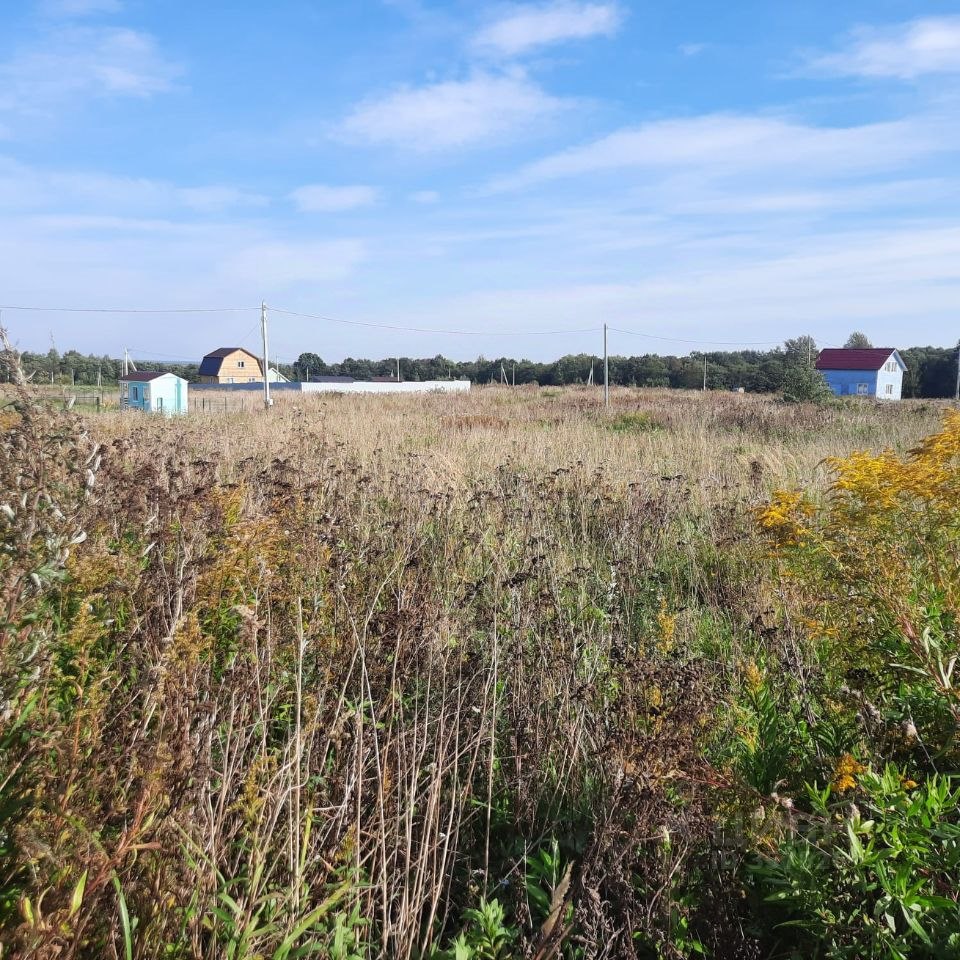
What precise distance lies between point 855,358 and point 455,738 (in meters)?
58.5

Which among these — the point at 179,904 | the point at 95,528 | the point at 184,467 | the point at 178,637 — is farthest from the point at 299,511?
the point at 179,904

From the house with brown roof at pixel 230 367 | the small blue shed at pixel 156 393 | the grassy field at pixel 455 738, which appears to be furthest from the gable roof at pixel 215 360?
the grassy field at pixel 455 738

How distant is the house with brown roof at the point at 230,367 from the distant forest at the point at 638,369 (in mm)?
2332

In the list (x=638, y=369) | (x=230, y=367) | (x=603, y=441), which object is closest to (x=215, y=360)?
(x=230, y=367)

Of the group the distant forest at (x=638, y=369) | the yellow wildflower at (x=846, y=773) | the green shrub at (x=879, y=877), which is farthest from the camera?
the distant forest at (x=638, y=369)

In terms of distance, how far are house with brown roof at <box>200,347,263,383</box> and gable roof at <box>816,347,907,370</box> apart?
153 feet

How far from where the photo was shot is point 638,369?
63000mm

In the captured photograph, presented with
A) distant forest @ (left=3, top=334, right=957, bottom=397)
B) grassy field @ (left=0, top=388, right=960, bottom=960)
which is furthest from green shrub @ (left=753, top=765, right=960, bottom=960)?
distant forest @ (left=3, top=334, right=957, bottom=397)

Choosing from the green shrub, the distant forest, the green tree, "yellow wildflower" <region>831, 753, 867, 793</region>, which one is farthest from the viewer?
the distant forest

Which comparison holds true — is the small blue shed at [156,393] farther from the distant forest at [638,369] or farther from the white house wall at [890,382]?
the white house wall at [890,382]

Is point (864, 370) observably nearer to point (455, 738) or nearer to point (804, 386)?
point (804, 386)

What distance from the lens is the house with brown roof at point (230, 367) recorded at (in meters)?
67.9

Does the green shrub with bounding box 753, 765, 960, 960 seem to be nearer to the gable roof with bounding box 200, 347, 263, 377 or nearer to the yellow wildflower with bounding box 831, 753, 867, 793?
the yellow wildflower with bounding box 831, 753, 867, 793

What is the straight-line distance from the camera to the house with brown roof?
223 ft
